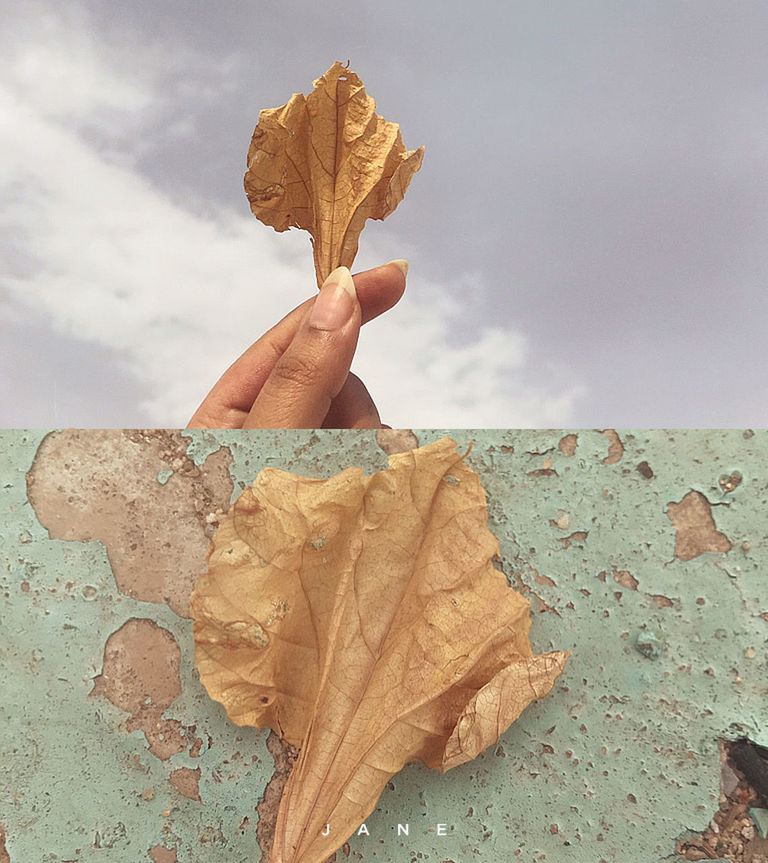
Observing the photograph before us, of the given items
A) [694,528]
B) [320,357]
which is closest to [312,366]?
[320,357]

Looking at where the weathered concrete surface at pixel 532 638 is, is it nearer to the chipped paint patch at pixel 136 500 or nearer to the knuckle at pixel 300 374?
the chipped paint patch at pixel 136 500

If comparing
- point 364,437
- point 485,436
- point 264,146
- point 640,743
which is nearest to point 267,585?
point 364,437

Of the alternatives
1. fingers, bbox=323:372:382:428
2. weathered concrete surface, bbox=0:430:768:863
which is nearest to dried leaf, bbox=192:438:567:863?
weathered concrete surface, bbox=0:430:768:863

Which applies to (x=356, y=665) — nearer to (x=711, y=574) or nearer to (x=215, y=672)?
(x=215, y=672)

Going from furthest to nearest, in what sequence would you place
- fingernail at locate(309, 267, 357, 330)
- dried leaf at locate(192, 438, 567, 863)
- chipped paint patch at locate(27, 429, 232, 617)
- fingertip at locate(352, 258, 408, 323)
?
fingertip at locate(352, 258, 408, 323) → fingernail at locate(309, 267, 357, 330) → chipped paint patch at locate(27, 429, 232, 617) → dried leaf at locate(192, 438, 567, 863)

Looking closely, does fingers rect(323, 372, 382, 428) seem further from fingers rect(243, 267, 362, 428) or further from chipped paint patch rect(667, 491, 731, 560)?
chipped paint patch rect(667, 491, 731, 560)

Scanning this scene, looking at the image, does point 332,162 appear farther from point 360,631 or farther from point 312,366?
point 360,631
